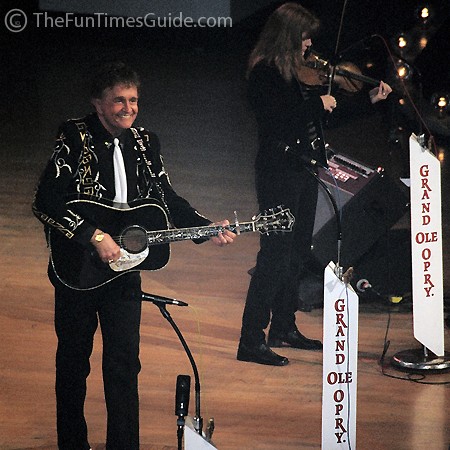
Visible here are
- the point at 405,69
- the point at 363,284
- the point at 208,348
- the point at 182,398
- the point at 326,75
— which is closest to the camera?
the point at 182,398

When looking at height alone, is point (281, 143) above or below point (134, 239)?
above

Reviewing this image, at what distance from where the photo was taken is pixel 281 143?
593 cm

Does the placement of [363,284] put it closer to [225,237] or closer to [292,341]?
[292,341]

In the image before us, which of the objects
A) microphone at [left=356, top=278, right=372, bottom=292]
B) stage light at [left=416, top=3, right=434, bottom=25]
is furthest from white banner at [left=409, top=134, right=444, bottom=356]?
stage light at [left=416, top=3, right=434, bottom=25]

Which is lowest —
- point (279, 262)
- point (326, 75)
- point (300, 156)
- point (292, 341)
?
point (292, 341)

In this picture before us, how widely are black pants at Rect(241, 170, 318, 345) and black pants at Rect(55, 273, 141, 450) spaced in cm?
147

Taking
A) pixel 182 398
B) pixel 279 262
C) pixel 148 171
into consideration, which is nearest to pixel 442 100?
pixel 279 262

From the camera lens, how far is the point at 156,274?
24.8 feet

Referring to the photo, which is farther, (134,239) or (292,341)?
(292,341)

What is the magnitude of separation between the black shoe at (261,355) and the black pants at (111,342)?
1495 millimetres

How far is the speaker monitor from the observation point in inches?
263

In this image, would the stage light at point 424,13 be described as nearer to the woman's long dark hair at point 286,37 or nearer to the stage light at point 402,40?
the stage light at point 402,40

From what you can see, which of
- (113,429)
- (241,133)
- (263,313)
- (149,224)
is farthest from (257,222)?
(241,133)

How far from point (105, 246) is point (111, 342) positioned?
0.39m
